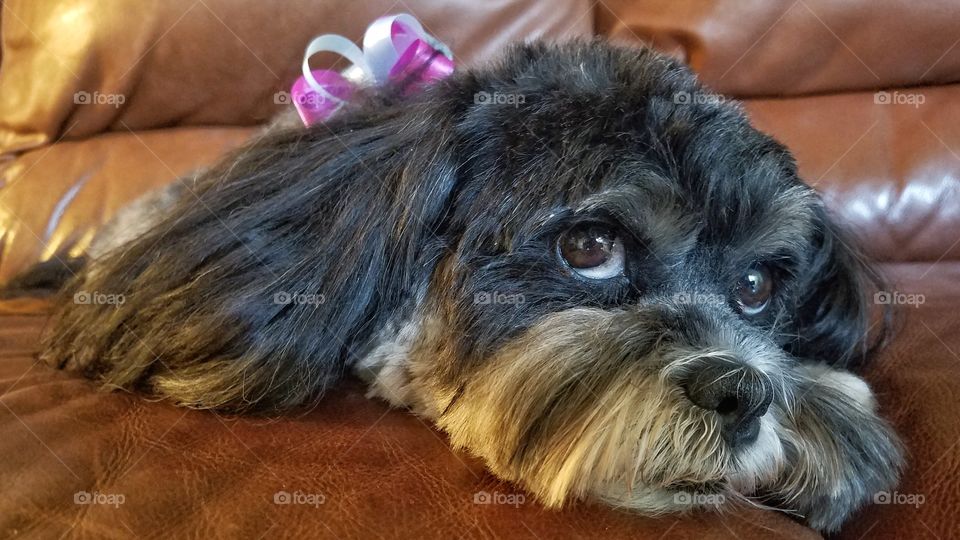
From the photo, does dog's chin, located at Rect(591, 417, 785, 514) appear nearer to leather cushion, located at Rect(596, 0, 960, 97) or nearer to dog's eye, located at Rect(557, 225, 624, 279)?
dog's eye, located at Rect(557, 225, 624, 279)

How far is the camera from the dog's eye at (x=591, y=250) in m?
1.04

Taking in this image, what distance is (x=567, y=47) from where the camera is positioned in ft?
4.08

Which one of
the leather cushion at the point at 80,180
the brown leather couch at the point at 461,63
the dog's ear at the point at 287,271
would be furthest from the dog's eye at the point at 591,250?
the leather cushion at the point at 80,180

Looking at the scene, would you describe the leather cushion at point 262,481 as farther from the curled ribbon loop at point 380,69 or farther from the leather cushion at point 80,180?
the leather cushion at point 80,180

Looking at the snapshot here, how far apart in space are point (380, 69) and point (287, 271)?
0.59 meters

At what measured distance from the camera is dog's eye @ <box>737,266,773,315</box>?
3.94ft

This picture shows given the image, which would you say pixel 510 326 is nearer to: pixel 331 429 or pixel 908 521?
pixel 331 429

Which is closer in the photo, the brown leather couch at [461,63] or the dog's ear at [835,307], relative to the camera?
the dog's ear at [835,307]

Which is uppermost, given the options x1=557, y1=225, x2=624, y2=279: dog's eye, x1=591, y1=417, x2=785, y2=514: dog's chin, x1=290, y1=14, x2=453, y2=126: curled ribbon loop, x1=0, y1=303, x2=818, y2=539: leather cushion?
x1=290, y1=14, x2=453, y2=126: curled ribbon loop

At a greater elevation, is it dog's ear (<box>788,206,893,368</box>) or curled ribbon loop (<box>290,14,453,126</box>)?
curled ribbon loop (<box>290,14,453,126</box>)

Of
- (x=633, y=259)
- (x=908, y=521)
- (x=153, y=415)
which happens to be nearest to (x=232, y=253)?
(x=153, y=415)

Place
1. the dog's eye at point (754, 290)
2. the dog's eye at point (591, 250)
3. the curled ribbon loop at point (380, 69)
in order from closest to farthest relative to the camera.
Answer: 1. the dog's eye at point (591, 250)
2. the dog's eye at point (754, 290)
3. the curled ribbon loop at point (380, 69)

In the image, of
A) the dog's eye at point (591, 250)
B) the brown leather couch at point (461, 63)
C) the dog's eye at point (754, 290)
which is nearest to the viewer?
the dog's eye at point (591, 250)

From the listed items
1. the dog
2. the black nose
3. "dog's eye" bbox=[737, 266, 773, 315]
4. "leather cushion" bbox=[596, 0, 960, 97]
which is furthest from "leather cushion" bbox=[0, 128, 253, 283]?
the black nose
